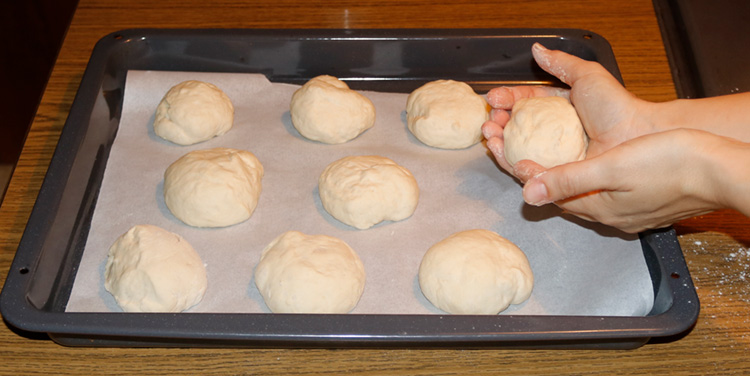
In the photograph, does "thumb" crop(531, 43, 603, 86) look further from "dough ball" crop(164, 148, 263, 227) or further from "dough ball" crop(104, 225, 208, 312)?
"dough ball" crop(104, 225, 208, 312)

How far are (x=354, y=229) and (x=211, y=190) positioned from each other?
1.24 feet

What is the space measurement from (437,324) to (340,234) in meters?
0.46

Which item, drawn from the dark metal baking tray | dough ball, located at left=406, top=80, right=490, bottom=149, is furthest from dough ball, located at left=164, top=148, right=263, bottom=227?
the dark metal baking tray

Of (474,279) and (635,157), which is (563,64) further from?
(474,279)

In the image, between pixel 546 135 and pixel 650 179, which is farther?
pixel 546 135

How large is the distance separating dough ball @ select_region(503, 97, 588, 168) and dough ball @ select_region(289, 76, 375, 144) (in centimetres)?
42

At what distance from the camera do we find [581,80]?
162 centimetres

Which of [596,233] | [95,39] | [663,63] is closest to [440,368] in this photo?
[596,233]

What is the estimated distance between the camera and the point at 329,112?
5.78 ft

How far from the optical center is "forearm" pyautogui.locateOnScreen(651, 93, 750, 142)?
1.48 metres

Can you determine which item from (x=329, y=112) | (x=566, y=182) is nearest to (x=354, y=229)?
(x=329, y=112)

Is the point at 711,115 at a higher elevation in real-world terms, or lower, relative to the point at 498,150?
higher

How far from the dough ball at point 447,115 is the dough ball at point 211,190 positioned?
49 centimetres

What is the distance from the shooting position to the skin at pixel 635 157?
1.24m
